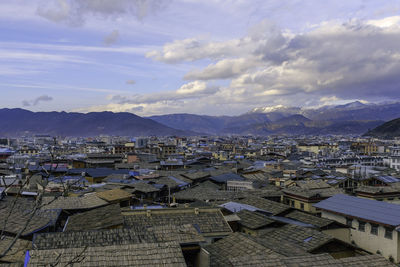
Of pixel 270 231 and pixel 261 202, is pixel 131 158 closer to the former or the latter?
pixel 261 202

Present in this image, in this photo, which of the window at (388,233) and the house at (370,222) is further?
the window at (388,233)

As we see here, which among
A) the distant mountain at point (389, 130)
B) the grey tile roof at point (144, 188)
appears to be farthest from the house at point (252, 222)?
the distant mountain at point (389, 130)

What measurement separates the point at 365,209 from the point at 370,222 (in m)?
1.52

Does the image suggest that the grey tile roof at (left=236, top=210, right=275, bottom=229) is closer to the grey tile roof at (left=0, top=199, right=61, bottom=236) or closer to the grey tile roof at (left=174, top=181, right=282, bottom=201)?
the grey tile roof at (left=174, top=181, right=282, bottom=201)

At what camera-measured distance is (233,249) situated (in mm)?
11227

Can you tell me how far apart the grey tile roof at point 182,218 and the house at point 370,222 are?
21.7 feet

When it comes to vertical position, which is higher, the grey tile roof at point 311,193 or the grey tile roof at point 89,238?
the grey tile roof at point 89,238

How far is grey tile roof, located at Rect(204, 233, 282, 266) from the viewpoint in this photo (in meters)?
10.4

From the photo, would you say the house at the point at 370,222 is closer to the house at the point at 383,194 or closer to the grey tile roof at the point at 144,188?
the house at the point at 383,194

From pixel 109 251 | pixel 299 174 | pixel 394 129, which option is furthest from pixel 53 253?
pixel 394 129

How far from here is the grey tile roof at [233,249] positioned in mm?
10430

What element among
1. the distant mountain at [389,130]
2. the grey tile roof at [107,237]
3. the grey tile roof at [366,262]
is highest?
the distant mountain at [389,130]

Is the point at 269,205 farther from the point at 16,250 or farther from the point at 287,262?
the point at 16,250

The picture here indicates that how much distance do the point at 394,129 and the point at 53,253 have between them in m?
203
